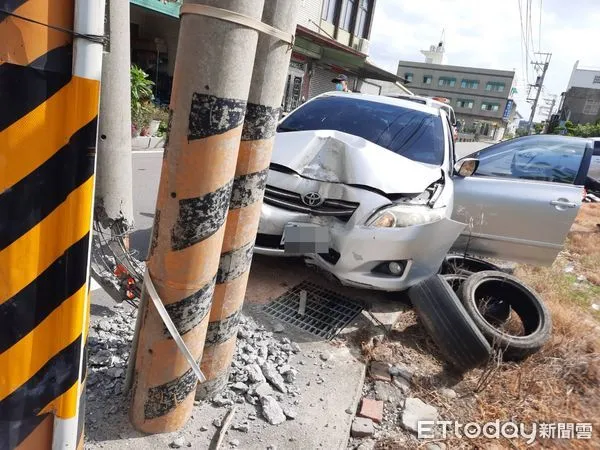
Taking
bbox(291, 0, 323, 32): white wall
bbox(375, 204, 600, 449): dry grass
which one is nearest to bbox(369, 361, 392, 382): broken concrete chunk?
bbox(375, 204, 600, 449): dry grass

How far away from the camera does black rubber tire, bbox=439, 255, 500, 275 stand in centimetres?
386

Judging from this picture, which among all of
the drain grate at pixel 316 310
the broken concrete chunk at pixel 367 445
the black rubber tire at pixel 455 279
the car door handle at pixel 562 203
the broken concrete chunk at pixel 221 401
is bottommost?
the broken concrete chunk at pixel 367 445

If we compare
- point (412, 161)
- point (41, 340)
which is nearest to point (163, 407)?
point (41, 340)

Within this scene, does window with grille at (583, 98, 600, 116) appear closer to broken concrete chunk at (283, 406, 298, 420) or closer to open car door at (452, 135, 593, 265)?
open car door at (452, 135, 593, 265)

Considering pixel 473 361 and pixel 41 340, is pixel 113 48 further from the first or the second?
pixel 473 361

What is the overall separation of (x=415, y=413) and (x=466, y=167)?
265cm

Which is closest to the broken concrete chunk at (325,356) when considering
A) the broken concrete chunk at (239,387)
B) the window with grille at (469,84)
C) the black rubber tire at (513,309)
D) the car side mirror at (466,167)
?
the broken concrete chunk at (239,387)

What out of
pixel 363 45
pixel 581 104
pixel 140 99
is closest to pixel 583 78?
pixel 581 104

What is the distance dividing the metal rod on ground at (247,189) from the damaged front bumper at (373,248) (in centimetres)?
128

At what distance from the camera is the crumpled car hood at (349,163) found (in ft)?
10.5

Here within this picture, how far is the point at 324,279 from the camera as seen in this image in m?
3.73

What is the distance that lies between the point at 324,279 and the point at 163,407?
2163 mm

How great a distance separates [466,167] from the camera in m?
4.20

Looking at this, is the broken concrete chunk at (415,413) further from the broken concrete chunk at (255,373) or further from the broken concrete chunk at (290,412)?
the broken concrete chunk at (255,373)
